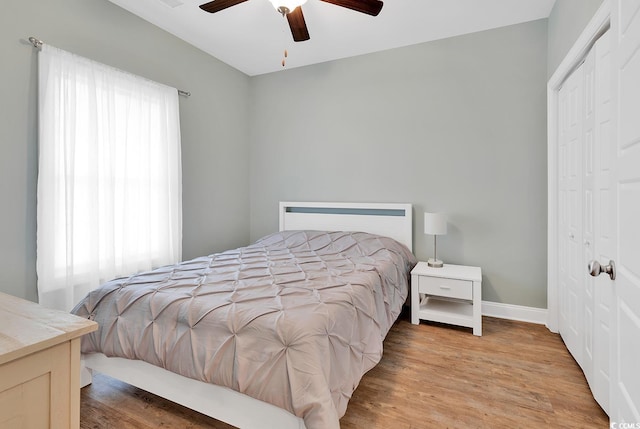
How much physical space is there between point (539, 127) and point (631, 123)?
228 centimetres

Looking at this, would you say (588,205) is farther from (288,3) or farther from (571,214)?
(288,3)

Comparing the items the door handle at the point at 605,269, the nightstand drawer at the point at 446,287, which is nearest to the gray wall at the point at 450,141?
the nightstand drawer at the point at 446,287

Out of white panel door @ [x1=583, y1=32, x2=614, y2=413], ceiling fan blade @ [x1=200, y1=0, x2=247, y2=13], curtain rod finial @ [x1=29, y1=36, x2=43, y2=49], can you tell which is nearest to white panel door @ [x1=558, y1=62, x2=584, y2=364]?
white panel door @ [x1=583, y1=32, x2=614, y2=413]

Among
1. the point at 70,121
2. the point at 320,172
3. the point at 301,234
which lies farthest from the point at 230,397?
the point at 320,172

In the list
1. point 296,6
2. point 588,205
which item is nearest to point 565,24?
point 588,205

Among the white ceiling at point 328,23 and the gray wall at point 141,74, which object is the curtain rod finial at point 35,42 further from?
A: the white ceiling at point 328,23

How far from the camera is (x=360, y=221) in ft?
11.3

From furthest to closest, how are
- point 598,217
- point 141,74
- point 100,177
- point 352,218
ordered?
point 352,218 < point 141,74 < point 100,177 < point 598,217

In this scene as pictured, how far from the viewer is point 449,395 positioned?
1809 mm

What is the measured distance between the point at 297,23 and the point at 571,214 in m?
2.41

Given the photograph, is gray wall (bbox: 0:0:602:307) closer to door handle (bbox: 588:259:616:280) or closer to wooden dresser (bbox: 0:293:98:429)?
wooden dresser (bbox: 0:293:98:429)

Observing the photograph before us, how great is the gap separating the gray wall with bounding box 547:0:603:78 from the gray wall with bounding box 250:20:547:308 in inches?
7.0

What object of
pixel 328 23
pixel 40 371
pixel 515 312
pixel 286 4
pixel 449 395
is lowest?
pixel 449 395

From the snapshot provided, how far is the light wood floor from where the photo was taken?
5.25 ft
